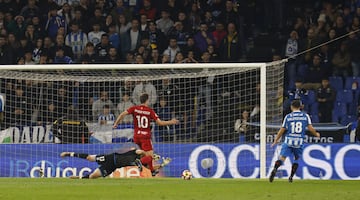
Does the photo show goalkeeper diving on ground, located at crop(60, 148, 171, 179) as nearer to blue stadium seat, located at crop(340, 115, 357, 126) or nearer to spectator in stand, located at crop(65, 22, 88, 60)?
blue stadium seat, located at crop(340, 115, 357, 126)

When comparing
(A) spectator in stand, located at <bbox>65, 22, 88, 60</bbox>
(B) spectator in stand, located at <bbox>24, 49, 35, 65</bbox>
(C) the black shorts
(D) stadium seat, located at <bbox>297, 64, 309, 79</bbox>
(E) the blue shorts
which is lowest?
(C) the black shorts

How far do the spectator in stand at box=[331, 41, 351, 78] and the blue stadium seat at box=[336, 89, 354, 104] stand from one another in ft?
1.80

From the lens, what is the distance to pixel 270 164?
22734 mm

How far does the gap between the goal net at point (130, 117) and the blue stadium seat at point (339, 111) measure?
92.4 inches

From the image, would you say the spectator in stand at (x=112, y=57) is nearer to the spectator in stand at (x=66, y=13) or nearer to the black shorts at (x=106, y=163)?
the spectator in stand at (x=66, y=13)

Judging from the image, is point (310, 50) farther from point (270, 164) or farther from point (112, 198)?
point (112, 198)

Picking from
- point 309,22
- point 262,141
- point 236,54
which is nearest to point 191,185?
point 262,141

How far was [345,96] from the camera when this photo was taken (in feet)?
85.1

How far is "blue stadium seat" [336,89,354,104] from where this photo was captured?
25.9 meters

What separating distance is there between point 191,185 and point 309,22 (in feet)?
37.6

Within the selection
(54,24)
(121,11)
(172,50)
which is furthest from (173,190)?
(54,24)

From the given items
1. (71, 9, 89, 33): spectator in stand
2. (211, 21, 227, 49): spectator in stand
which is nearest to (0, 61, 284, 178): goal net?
(211, 21, 227, 49): spectator in stand

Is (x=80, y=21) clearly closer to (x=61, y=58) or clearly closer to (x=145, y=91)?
(x=61, y=58)

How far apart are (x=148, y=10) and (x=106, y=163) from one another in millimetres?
8942
